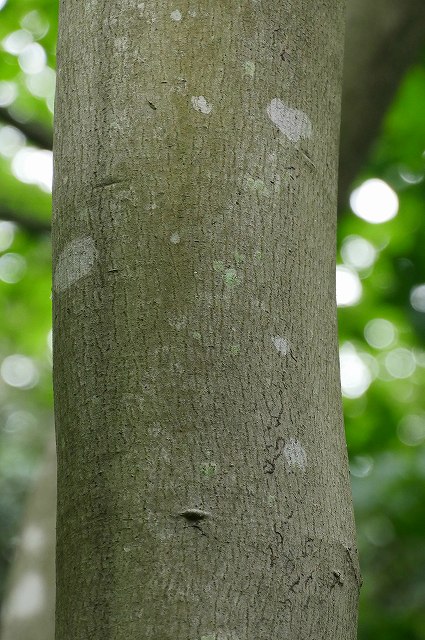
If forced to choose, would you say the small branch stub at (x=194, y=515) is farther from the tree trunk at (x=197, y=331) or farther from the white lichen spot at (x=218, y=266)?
the white lichen spot at (x=218, y=266)

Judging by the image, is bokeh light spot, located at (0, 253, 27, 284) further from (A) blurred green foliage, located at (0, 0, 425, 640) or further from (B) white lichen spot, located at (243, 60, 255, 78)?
(B) white lichen spot, located at (243, 60, 255, 78)

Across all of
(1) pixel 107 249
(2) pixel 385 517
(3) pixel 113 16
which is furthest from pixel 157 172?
(2) pixel 385 517

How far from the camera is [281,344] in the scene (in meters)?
0.92

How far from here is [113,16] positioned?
1.05 meters

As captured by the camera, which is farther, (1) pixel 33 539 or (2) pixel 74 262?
(1) pixel 33 539

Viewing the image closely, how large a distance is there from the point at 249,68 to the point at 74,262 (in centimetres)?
32

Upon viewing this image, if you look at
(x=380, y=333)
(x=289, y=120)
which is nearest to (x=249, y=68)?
(x=289, y=120)

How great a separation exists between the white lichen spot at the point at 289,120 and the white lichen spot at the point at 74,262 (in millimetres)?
270

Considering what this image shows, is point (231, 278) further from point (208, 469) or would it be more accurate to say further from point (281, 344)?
point (208, 469)

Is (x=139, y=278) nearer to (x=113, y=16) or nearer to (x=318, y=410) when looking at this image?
(x=318, y=410)

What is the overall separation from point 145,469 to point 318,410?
0.22 m

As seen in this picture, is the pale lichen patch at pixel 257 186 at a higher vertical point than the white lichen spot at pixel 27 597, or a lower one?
higher

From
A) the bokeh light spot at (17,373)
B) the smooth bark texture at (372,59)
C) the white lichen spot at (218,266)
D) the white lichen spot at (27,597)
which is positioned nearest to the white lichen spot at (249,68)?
the white lichen spot at (218,266)

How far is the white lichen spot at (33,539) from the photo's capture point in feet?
10.5
